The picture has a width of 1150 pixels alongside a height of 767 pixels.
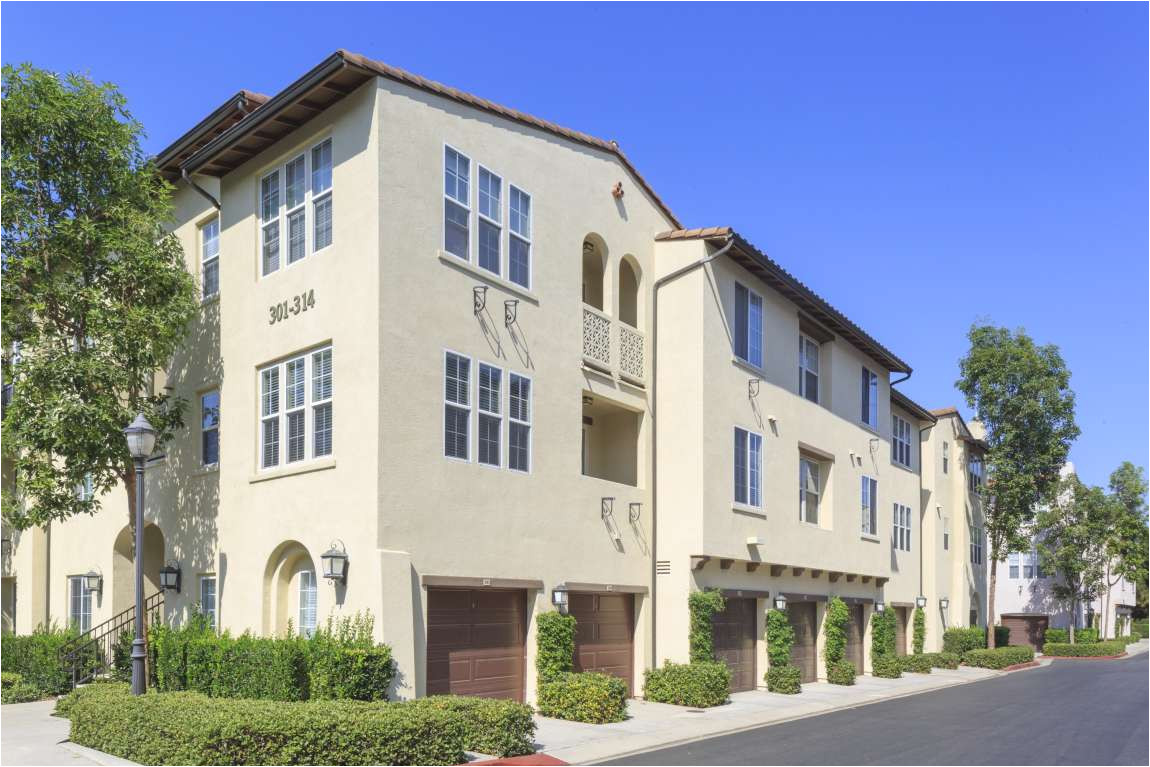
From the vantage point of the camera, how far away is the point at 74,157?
17.6 m

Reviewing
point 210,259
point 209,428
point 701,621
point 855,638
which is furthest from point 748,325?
point 209,428

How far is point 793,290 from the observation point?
85.7ft

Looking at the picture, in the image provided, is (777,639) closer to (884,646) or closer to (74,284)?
(884,646)

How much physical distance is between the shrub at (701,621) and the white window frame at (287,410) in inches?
344

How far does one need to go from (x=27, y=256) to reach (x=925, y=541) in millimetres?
34024

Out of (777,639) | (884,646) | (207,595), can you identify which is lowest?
(884,646)

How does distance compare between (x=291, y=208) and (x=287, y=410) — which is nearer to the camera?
(x=287, y=410)

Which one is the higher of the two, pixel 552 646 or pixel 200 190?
pixel 200 190

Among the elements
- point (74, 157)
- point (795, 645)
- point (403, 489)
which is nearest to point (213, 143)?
point (74, 157)

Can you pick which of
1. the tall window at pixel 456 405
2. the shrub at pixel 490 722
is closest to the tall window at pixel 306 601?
the tall window at pixel 456 405

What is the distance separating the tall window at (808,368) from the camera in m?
28.0

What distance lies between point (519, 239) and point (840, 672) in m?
15.4

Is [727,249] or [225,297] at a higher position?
[727,249]

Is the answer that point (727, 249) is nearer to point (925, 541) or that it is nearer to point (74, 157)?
point (74, 157)
